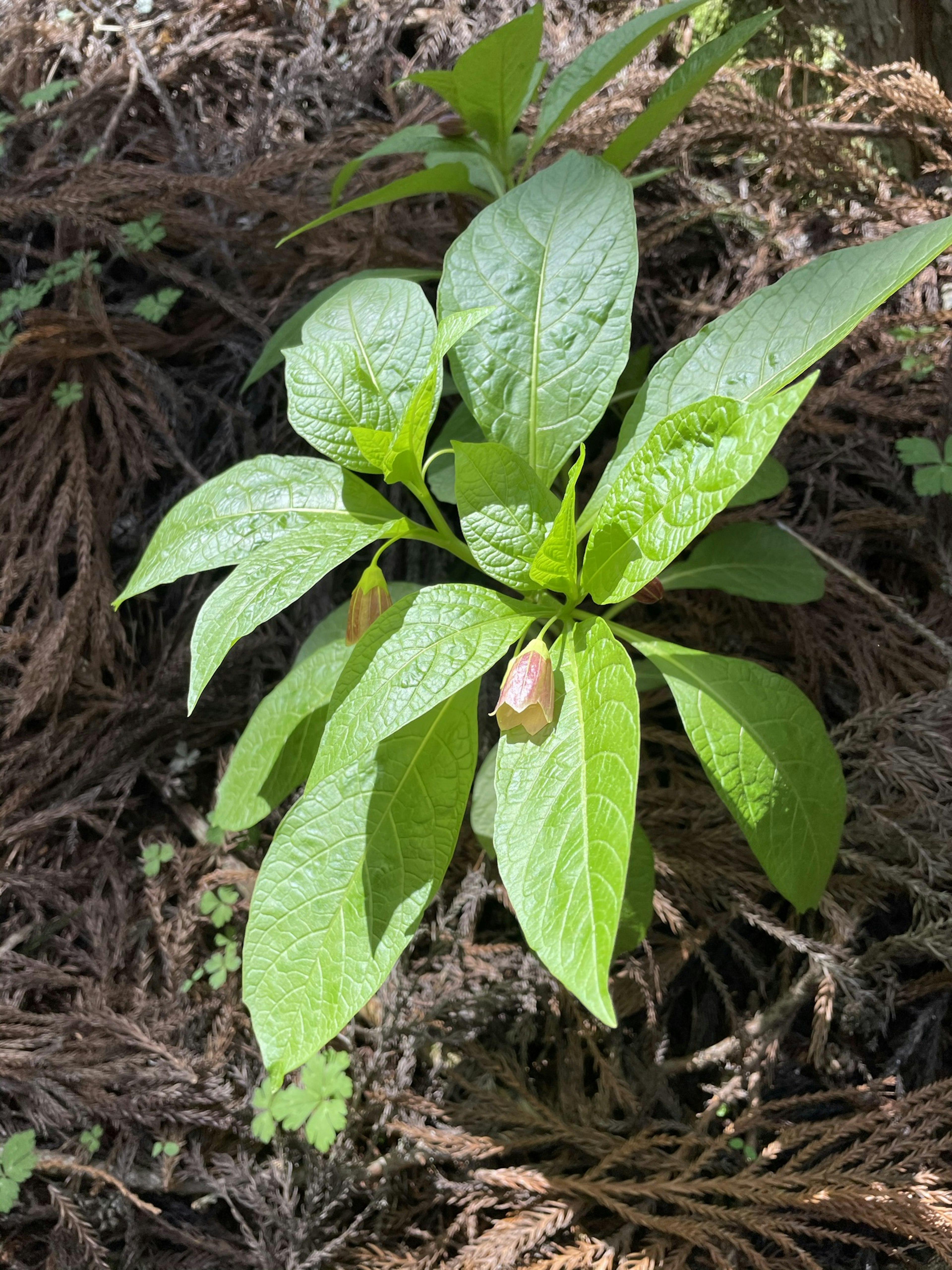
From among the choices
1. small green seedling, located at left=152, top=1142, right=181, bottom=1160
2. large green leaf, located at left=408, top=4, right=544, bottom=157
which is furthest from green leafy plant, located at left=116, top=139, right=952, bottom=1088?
small green seedling, located at left=152, top=1142, right=181, bottom=1160

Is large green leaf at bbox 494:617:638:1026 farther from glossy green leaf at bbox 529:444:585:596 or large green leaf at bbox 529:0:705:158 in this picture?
large green leaf at bbox 529:0:705:158

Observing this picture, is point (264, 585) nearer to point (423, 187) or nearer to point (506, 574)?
point (506, 574)

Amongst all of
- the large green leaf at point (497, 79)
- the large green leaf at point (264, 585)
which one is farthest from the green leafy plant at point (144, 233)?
the large green leaf at point (264, 585)

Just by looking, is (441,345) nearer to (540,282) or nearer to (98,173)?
(540,282)

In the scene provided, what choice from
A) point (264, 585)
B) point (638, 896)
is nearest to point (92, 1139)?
point (638, 896)

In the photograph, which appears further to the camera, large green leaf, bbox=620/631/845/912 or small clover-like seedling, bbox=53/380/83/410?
small clover-like seedling, bbox=53/380/83/410
